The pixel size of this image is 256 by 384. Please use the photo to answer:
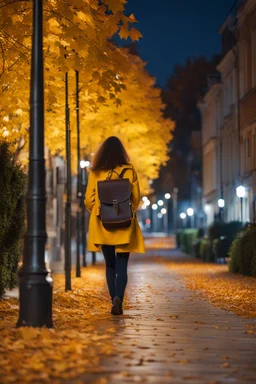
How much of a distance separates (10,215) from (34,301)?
14.6 feet

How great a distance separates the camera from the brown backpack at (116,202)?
11531 mm

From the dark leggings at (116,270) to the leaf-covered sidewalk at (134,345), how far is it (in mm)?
362

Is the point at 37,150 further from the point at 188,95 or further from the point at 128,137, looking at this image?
the point at 188,95

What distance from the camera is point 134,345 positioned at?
8945 millimetres

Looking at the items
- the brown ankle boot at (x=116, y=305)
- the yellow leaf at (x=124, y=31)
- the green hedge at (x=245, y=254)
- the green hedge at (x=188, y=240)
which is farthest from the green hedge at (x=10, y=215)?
the green hedge at (x=188, y=240)

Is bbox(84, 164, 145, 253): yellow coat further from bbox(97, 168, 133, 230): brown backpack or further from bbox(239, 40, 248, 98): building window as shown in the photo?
bbox(239, 40, 248, 98): building window

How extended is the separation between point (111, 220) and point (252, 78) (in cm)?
2525

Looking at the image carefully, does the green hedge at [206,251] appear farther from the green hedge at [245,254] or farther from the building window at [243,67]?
the green hedge at [245,254]

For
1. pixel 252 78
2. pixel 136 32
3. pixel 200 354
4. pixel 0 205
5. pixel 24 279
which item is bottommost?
pixel 200 354

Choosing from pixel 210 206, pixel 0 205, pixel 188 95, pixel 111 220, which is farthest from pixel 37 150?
pixel 188 95

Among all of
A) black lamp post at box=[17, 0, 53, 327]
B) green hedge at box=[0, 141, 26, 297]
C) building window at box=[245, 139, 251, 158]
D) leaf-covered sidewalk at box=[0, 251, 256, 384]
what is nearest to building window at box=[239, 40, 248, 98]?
building window at box=[245, 139, 251, 158]

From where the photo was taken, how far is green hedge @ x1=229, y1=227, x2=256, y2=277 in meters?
22.0

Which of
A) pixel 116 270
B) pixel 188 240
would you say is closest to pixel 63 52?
pixel 116 270

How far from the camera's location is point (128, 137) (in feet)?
127
